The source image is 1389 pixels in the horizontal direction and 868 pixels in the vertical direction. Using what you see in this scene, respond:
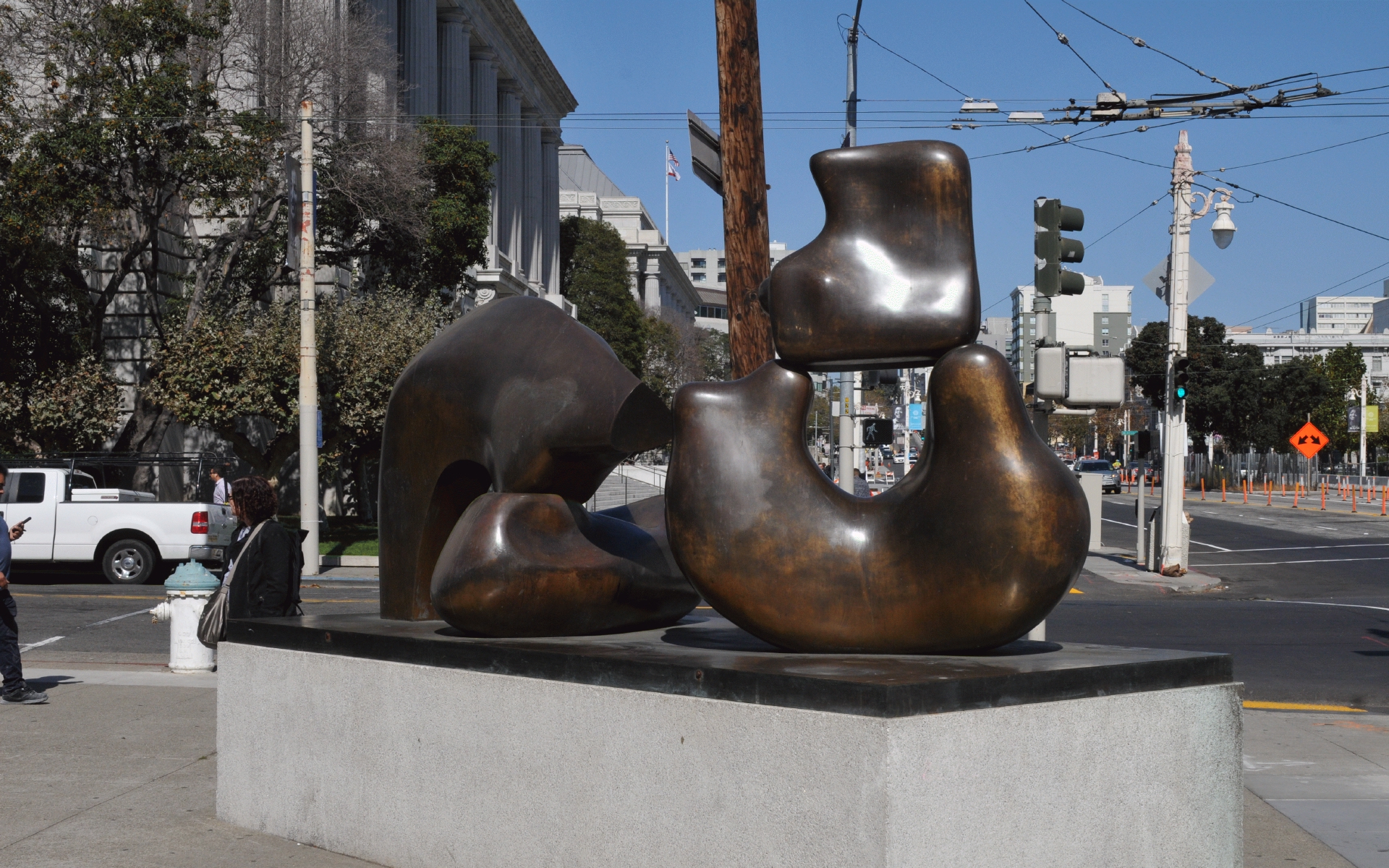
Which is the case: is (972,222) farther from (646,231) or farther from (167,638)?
(646,231)

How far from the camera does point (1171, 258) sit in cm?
2134

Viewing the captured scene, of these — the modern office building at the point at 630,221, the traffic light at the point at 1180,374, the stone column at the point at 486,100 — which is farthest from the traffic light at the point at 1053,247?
the modern office building at the point at 630,221

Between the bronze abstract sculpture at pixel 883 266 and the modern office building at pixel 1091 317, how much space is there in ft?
274

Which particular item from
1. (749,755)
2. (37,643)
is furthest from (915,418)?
(749,755)

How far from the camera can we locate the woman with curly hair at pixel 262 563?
24.4ft

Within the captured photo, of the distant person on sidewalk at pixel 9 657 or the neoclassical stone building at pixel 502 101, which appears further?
the neoclassical stone building at pixel 502 101

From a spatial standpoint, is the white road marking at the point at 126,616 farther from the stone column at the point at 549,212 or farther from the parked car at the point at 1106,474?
the stone column at the point at 549,212

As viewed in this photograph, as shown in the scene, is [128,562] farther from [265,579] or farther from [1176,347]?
[1176,347]

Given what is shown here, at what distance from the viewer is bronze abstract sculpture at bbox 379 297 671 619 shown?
6.02m

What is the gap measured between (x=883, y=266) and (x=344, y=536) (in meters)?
24.6

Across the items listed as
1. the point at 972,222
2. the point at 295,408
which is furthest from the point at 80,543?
the point at 972,222

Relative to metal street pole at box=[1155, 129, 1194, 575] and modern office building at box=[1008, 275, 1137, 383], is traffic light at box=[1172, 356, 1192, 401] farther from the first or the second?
modern office building at box=[1008, 275, 1137, 383]

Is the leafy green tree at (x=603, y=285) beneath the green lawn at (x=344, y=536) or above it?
above

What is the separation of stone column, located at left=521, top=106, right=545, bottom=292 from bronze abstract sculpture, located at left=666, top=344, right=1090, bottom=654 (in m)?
59.3
